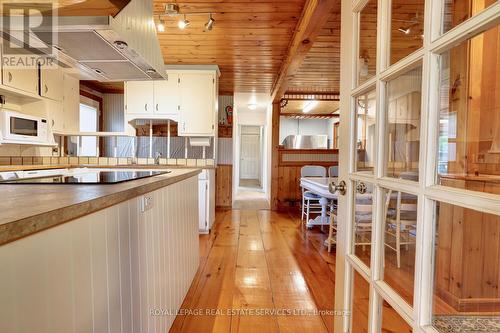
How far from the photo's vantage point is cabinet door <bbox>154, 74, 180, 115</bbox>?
382 cm

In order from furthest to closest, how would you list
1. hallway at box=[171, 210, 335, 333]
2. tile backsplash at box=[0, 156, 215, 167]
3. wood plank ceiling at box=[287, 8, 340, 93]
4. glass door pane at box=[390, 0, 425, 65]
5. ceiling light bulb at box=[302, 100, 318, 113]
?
ceiling light bulb at box=[302, 100, 318, 113]
tile backsplash at box=[0, 156, 215, 167]
wood plank ceiling at box=[287, 8, 340, 93]
hallway at box=[171, 210, 335, 333]
glass door pane at box=[390, 0, 425, 65]

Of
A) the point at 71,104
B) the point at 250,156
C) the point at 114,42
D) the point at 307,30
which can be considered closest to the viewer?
the point at 114,42

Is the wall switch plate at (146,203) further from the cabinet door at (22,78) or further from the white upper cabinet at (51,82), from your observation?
the white upper cabinet at (51,82)

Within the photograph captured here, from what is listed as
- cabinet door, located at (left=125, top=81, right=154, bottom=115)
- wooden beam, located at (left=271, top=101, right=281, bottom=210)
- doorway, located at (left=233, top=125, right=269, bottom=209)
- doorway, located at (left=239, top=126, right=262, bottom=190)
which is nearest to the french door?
cabinet door, located at (left=125, top=81, right=154, bottom=115)

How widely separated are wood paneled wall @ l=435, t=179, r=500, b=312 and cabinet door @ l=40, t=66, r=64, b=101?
395cm

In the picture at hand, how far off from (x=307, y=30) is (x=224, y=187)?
11.3ft

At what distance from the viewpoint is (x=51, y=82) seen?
3322mm

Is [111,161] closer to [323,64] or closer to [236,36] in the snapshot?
[236,36]

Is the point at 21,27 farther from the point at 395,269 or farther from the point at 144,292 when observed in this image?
the point at 395,269

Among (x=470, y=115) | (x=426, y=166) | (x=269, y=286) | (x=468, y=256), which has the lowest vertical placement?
(x=269, y=286)

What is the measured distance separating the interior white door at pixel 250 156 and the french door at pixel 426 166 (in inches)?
351

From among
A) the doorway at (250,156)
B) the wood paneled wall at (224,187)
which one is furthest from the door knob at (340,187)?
the doorway at (250,156)

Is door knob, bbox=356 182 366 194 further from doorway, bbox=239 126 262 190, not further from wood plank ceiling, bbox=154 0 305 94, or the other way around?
doorway, bbox=239 126 262 190

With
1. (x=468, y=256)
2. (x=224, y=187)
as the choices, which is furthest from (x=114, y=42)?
(x=224, y=187)
